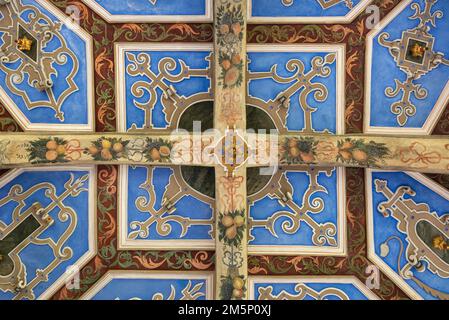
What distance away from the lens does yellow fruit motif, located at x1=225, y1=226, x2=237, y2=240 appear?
16.9 ft

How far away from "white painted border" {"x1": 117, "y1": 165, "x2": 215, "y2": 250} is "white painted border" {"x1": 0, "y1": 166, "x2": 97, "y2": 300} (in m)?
0.37

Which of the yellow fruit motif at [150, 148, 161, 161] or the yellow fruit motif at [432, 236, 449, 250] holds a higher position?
the yellow fruit motif at [150, 148, 161, 161]

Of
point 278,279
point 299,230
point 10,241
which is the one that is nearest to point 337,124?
point 299,230

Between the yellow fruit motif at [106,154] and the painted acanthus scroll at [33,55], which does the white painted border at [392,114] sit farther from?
the painted acanthus scroll at [33,55]

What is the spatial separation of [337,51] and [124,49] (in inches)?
122

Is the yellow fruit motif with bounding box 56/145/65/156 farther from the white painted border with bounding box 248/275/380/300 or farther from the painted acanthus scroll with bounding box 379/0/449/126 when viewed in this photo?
the painted acanthus scroll with bounding box 379/0/449/126

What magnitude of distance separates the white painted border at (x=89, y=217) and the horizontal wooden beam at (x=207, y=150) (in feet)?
0.99

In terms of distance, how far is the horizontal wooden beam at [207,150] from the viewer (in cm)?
494

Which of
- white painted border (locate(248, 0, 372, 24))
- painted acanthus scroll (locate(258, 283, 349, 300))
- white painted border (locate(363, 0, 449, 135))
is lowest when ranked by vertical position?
painted acanthus scroll (locate(258, 283, 349, 300))

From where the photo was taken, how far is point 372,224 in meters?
5.32

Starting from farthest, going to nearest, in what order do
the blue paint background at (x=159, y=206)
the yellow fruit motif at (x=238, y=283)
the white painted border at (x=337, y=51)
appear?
the blue paint background at (x=159, y=206) → the white painted border at (x=337, y=51) → the yellow fruit motif at (x=238, y=283)

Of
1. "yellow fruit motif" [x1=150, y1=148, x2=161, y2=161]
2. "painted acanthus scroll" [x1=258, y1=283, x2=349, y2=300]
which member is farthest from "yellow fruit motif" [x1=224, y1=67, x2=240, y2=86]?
"painted acanthus scroll" [x1=258, y1=283, x2=349, y2=300]

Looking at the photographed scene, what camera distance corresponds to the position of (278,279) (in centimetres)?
532

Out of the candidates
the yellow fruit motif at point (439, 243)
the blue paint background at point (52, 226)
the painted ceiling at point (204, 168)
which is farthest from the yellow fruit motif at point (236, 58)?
the yellow fruit motif at point (439, 243)
